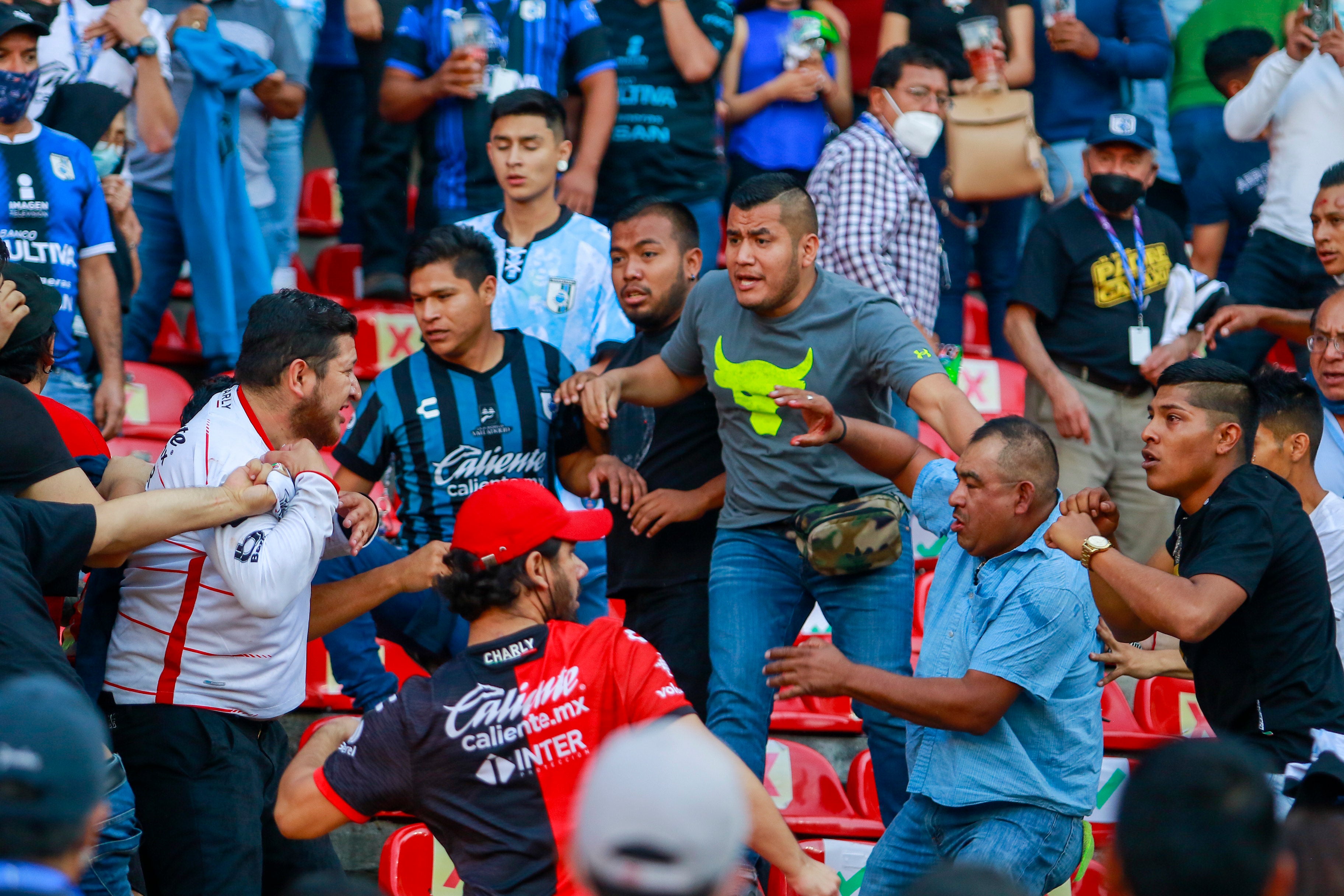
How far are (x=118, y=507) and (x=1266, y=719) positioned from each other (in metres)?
2.89

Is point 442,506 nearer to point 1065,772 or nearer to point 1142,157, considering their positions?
point 1065,772

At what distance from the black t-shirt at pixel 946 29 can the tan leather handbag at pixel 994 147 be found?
48 cm

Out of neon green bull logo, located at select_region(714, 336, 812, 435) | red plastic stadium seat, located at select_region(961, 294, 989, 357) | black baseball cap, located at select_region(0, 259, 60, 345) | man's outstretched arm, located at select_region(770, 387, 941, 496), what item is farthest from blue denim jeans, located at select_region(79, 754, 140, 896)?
red plastic stadium seat, located at select_region(961, 294, 989, 357)

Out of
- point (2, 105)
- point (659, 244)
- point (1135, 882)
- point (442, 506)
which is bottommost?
point (442, 506)

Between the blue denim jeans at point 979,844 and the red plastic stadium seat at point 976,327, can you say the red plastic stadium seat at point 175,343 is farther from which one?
A: the blue denim jeans at point 979,844

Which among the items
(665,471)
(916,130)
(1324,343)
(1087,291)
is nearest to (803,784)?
(665,471)

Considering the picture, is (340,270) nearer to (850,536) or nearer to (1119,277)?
(1119,277)

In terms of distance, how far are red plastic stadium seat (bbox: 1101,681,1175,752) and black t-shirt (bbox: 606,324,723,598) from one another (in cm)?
151

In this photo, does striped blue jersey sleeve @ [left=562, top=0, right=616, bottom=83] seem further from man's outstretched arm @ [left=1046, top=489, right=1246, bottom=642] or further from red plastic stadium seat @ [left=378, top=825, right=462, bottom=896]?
red plastic stadium seat @ [left=378, top=825, right=462, bottom=896]

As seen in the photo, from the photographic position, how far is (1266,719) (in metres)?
3.59

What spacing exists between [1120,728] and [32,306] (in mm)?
4096

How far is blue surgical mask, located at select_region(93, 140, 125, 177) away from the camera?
6.14 m

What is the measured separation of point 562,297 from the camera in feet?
18.5

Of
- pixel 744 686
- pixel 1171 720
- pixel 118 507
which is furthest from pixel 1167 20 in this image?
pixel 118 507
